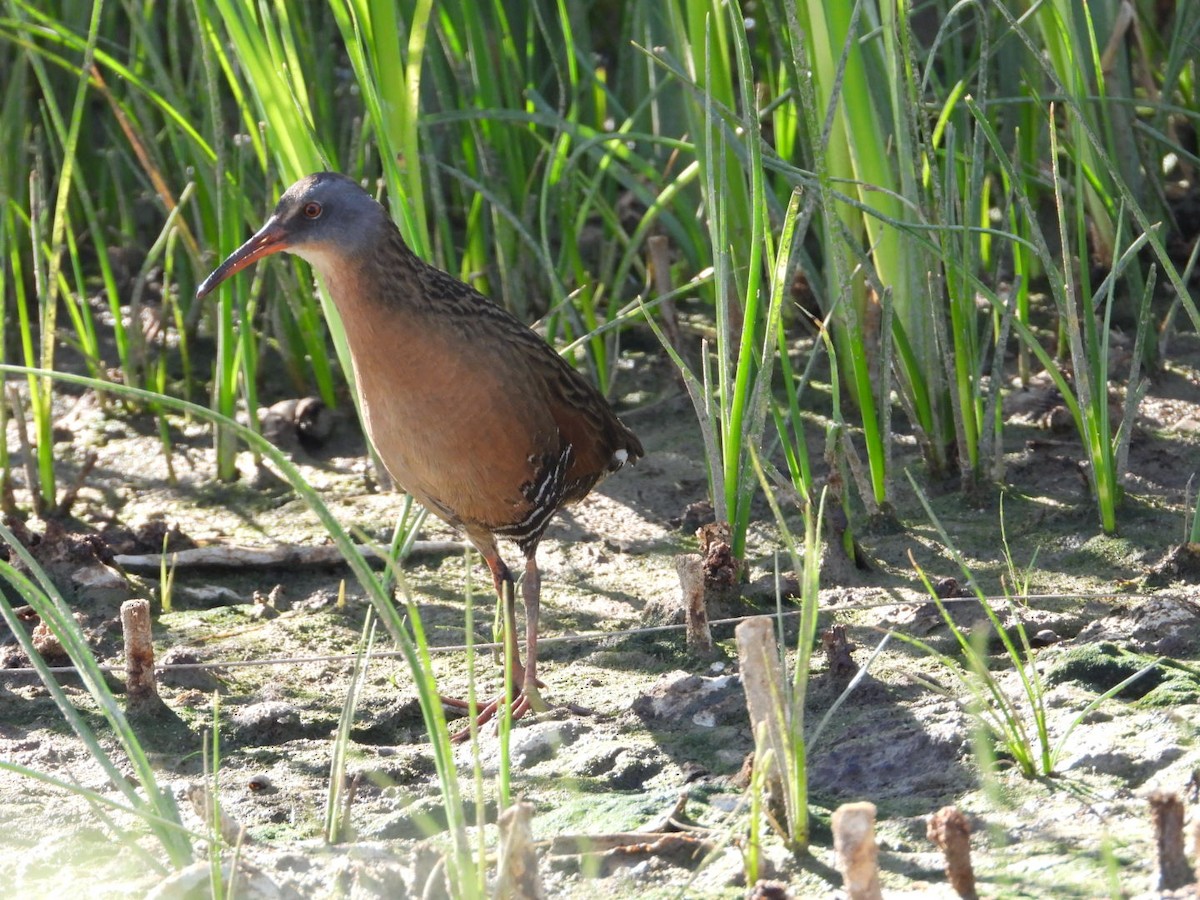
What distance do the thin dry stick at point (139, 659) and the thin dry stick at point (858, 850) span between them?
150 centimetres

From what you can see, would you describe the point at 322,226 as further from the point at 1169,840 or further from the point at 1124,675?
the point at 1169,840

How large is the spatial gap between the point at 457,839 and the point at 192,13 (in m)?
2.98

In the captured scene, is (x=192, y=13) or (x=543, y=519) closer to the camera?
(x=543, y=519)

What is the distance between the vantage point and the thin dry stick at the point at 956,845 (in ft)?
5.71

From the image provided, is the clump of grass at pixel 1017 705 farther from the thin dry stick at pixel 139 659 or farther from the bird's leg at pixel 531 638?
the thin dry stick at pixel 139 659

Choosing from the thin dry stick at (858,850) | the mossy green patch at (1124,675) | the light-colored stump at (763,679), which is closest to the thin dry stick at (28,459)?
the light-colored stump at (763,679)

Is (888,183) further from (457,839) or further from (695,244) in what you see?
(457,839)

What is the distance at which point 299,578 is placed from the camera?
355 cm

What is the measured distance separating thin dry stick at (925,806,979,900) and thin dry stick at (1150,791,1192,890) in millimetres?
208

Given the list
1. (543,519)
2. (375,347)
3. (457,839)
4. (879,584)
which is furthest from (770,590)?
(457,839)

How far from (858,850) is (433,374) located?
4.62 ft

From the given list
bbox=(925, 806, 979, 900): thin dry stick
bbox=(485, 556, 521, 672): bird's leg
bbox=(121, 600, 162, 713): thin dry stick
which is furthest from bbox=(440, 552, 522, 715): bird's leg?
bbox=(925, 806, 979, 900): thin dry stick

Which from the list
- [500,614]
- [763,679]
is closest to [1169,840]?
[763,679]

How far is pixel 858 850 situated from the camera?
1.68 metres
